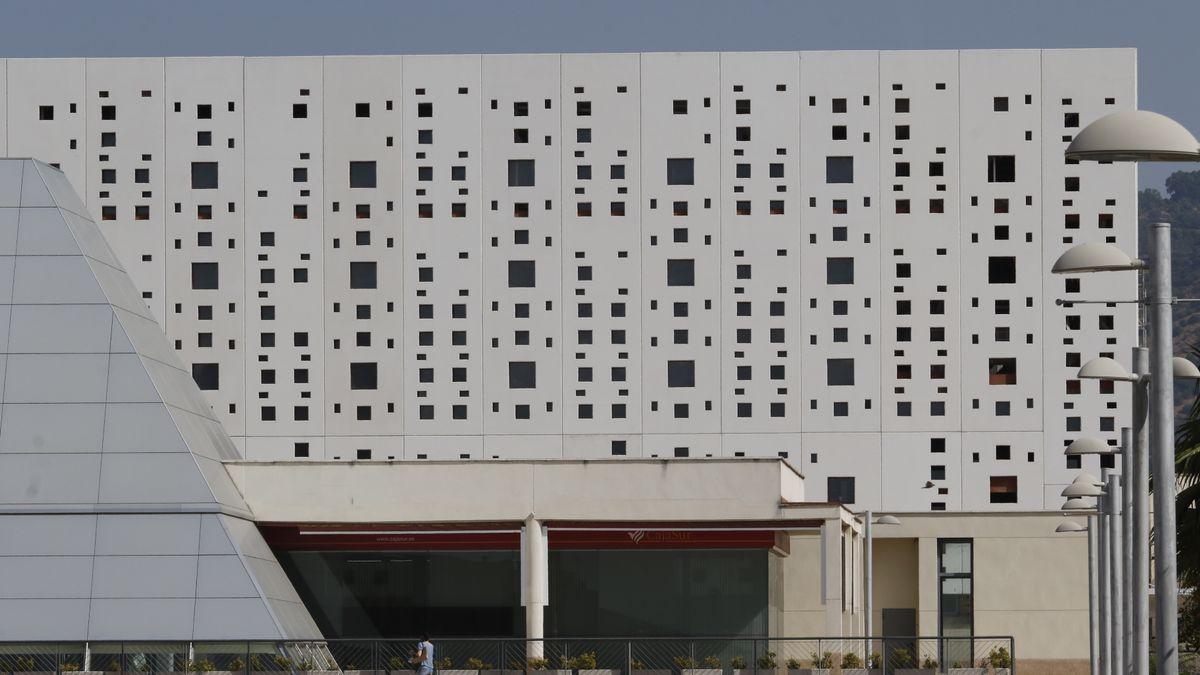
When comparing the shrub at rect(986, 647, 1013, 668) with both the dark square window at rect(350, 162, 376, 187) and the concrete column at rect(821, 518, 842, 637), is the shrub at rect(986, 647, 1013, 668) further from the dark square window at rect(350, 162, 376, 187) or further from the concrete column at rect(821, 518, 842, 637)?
the dark square window at rect(350, 162, 376, 187)

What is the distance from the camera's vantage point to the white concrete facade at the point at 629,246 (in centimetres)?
6253

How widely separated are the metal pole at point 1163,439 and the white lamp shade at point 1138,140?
1.11 meters

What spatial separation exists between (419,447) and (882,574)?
1466 centimetres

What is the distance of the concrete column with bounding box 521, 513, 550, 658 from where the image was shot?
142 feet

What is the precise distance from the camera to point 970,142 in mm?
63125

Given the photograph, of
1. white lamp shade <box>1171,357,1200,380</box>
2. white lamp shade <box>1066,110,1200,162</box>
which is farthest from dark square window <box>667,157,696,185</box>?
white lamp shade <box>1066,110,1200,162</box>

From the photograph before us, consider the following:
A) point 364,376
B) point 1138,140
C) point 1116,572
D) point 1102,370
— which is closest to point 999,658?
A: point 1116,572

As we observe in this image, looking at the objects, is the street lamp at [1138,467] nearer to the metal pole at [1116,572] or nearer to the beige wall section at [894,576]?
the metal pole at [1116,572]

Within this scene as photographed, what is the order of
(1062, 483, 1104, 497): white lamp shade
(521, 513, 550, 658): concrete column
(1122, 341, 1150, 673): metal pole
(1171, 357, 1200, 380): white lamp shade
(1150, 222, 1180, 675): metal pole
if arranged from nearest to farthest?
(1150, 222, 1180, 675): metal pole → (1122, 341, 1150, 673): metal pole → (1171, 357, 1200, 380): white lamp shade → (1062, 483, 1104, 497): white lamp shade → (521, 513, 550, 658): concrete column

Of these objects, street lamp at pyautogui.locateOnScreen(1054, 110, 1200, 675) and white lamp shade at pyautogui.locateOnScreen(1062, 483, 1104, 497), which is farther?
white lamp shade at pyautogui.locateOnScreen(1062, 483, 1104, 497)

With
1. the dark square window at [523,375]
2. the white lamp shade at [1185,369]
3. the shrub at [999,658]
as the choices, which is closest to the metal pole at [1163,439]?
the white lamp shade at [1185,369]

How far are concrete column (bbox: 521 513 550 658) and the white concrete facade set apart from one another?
18.1 m

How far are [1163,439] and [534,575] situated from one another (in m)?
26.8

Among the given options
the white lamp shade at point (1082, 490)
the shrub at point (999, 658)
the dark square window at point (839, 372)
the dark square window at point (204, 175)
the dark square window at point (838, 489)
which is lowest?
the shrub at point (999, 658)
